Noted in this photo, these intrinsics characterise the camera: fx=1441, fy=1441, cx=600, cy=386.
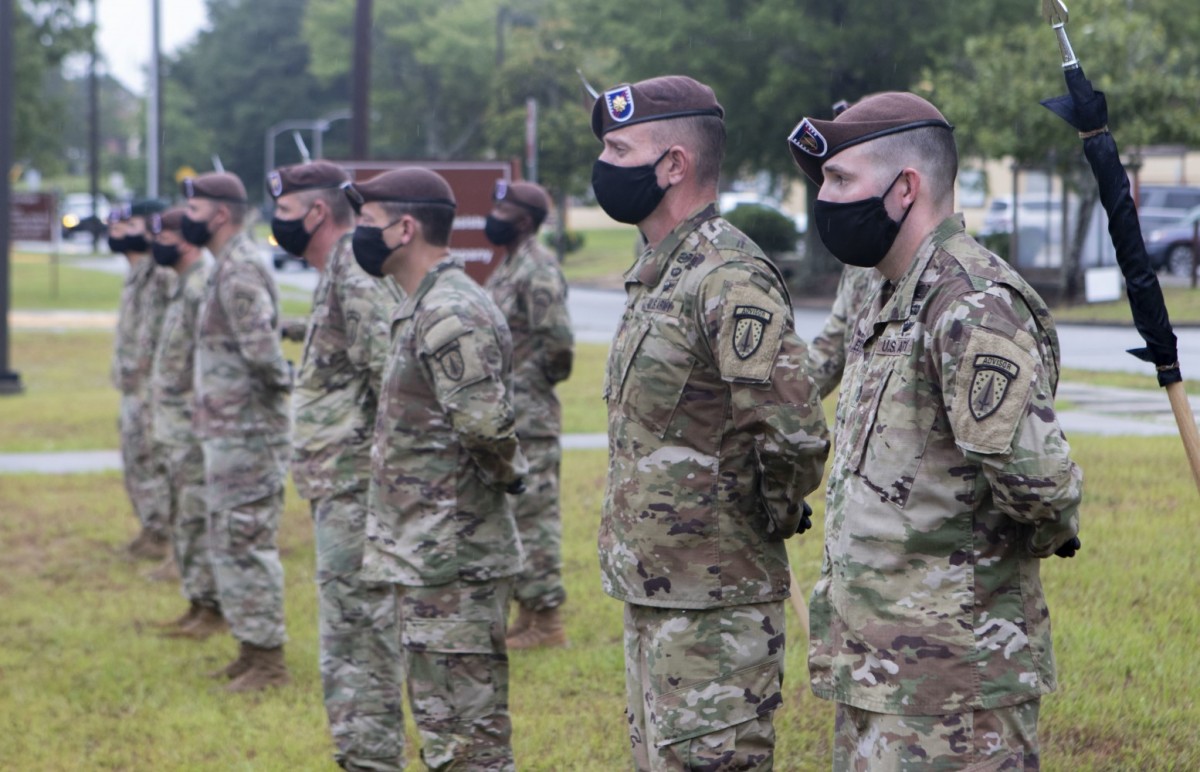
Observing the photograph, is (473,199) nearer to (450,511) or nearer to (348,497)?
(348,497)

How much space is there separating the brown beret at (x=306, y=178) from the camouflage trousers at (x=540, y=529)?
6.31 ft

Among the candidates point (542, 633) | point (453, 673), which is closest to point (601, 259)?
point (542, 633)

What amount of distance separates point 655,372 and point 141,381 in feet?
22.1

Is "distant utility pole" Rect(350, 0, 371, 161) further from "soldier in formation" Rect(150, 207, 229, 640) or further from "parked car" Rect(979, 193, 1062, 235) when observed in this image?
"parked car" Rect(979, 193, 1062, 235)

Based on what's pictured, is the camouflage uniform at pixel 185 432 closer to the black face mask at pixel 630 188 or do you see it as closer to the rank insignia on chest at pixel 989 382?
Answer: the black face mask at pixel 630 188

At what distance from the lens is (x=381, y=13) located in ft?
234

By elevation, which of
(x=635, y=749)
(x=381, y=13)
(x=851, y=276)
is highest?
(x=381, y=13)

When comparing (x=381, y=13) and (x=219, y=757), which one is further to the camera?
(x=381, y=13)

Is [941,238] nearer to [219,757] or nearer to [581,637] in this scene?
[219,757]

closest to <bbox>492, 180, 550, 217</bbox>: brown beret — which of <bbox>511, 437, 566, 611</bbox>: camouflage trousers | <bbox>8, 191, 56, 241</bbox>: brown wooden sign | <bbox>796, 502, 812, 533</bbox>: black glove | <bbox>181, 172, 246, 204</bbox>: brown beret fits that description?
<bbox>511, 437, 566, 611</bbox>: camouflage trousers

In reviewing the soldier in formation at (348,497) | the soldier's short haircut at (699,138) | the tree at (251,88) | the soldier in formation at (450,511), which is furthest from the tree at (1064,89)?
the tree at (251,88)

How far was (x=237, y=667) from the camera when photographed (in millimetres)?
6875

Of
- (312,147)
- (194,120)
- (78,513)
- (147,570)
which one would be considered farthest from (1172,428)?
(194,120)

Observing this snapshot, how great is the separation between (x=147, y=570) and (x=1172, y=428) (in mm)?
6304
